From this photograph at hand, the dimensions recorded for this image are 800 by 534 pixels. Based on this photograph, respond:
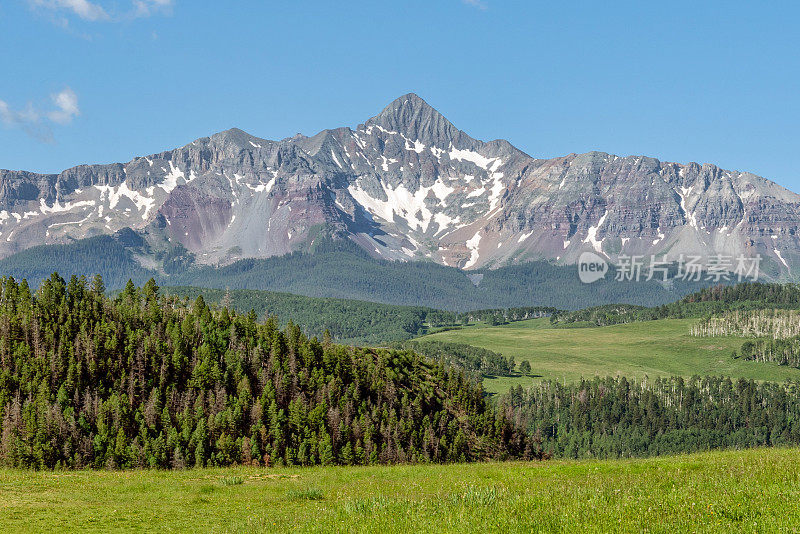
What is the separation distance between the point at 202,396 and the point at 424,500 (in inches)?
3433

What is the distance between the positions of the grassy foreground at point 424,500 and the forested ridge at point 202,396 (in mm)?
46599

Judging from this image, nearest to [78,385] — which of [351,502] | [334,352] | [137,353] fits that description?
[137,353]

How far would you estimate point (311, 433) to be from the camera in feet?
368

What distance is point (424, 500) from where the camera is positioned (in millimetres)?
32438

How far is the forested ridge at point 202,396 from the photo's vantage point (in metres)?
102

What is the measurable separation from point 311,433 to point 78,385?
37304mm

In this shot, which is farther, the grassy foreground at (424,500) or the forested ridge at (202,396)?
the forested ridge at (202,396)

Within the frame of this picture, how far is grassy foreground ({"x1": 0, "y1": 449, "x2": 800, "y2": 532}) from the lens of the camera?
25453mm

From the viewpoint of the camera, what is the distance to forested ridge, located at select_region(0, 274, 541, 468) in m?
102

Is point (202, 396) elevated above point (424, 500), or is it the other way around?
point (424, 500)

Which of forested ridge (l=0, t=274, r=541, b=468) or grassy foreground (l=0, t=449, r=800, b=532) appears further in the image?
forested ridge (l=0, t=274, r=541, b=468)

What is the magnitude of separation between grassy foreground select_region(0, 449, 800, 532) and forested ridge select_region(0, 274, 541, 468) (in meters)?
46.6

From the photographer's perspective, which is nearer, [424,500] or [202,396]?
[424,500]

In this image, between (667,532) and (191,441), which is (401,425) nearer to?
(191,441)
